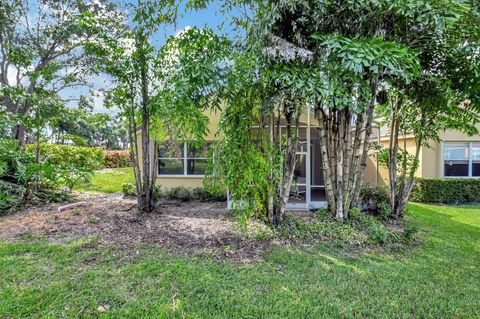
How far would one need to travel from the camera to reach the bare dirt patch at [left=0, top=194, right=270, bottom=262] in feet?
17.2

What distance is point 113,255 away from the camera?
15.2ft

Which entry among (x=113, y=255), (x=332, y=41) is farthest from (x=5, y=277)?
(x=332, y=41)

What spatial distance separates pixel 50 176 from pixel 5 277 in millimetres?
4985

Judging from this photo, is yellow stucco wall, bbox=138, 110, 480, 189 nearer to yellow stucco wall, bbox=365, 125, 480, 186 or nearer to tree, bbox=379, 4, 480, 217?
yellow stucco wall, bbox=365, 125, 480, 186

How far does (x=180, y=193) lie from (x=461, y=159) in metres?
12.9

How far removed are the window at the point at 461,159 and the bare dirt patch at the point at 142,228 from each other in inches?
432

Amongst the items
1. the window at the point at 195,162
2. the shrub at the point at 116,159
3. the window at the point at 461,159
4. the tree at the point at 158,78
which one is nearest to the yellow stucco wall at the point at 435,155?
the window at the point at 461,159

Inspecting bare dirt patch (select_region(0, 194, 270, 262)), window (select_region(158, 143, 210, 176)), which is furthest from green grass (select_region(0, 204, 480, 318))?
window (select_region(158, 143, 210, 176))

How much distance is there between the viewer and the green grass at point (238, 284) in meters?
3.13

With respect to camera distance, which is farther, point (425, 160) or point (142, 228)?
point (425, 160)

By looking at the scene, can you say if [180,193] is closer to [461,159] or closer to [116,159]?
[461,159]

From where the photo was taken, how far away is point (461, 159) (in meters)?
11.9

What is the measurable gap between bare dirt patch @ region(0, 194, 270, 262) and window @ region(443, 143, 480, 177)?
11.0 meters

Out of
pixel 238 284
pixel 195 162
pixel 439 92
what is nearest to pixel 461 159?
pixel 439 92
